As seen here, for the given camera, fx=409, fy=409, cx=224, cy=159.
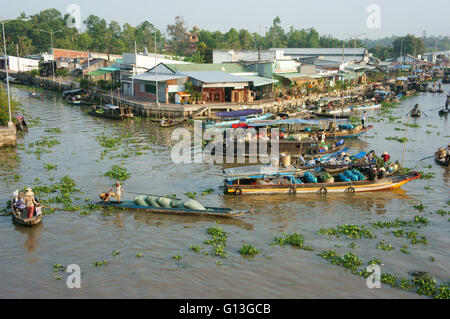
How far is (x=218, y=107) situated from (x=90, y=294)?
3300 centimetres

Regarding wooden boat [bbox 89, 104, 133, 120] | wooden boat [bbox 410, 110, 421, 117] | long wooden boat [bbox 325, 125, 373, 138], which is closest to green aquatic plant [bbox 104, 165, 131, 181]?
long wooden boat [bbox 325, 125, 373, 138]

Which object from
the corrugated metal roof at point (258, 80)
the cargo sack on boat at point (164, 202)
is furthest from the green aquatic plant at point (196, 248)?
the corrugated metal roof at point (258, 80)

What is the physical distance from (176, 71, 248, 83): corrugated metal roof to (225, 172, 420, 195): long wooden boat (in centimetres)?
2545

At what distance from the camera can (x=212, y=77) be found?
46.8 metres

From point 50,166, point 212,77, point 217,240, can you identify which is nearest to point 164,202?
point 217,240

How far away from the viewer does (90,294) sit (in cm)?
1226

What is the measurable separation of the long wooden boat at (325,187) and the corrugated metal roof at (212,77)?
25453mm

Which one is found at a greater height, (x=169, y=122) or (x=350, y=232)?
(x=169, y=122)

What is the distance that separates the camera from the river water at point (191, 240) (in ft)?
41.8

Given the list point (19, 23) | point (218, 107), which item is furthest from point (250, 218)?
point (19, 23)

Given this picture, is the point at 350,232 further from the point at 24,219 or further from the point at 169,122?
the point at 169,122

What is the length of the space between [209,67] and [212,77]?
5.92m

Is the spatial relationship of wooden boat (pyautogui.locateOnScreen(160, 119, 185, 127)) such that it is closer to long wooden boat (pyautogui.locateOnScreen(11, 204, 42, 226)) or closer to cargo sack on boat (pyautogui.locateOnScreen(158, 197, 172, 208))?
cargo sack on boat (pyautogui.locateOnScreen(158, 197, 172, 208))
